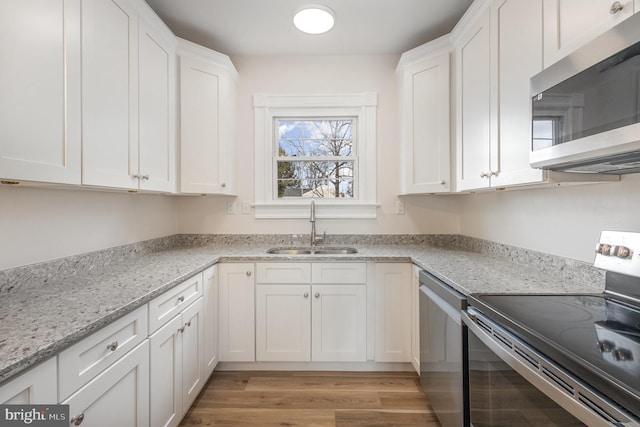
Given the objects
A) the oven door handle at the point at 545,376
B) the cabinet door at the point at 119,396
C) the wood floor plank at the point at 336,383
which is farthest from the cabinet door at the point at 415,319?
the cabinet door at the point at 119,396

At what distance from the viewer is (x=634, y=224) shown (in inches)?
43.5

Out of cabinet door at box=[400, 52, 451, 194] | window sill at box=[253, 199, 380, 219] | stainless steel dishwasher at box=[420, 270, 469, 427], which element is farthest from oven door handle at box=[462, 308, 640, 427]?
window sill at box=[253, 199, 380, 219]

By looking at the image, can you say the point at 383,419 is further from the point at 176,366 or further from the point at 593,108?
the point at 593,108

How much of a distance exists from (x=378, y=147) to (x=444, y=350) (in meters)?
1.73

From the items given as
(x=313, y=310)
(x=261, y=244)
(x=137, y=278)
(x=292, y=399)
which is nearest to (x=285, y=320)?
(x=313, y=310)

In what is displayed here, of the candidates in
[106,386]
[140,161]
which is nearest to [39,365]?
[106,386]

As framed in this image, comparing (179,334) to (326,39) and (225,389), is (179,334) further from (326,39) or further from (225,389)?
(326,39)

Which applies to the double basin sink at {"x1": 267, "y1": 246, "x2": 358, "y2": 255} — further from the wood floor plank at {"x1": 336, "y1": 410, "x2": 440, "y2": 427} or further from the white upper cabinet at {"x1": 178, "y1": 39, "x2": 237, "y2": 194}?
the wood floor plank at {"x1": 336, "y1": 410, "x2": 440, "y2": 427}

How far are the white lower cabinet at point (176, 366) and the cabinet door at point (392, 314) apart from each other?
1.21 m

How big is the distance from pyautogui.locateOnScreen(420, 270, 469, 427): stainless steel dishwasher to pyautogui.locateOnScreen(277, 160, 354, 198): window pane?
1.21 meters

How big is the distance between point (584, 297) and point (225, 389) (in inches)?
81.6

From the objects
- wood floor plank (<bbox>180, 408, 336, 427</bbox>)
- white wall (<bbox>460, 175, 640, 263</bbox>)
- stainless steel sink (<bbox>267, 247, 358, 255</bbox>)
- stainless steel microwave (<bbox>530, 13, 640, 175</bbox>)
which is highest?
stainless steel microwave (<bbox>530, 13, 640, 175</bbox>)

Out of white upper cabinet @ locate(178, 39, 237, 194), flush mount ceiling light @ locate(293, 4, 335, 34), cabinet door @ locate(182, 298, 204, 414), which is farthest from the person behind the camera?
white upper cabinet @ locate(178, 39, 237, 194)

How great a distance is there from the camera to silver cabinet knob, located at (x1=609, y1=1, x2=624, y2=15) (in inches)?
33.5
